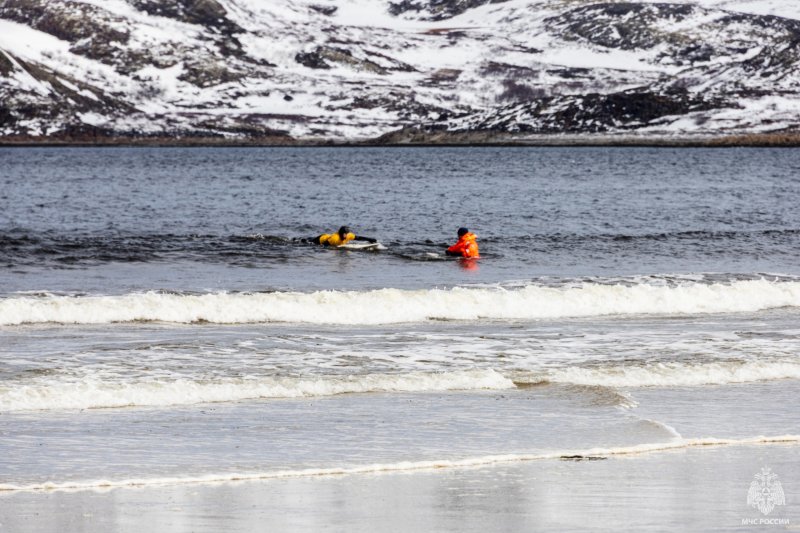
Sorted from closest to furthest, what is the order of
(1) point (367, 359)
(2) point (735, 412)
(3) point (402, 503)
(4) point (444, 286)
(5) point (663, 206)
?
(3) point (402, 503), (2) point (735, 412), (1) point (367, 359), (4) point (444, 286), (5) point (663, 206)

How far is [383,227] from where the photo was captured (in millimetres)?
64062

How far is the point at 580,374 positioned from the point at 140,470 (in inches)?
341

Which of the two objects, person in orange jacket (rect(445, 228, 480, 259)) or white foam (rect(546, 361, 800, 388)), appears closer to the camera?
white foam (rect(546, 361, 800, 388))

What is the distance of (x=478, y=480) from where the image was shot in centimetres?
1312

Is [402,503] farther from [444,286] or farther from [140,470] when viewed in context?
[444,286]

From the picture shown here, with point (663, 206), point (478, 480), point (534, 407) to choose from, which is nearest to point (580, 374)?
point (534, 407)

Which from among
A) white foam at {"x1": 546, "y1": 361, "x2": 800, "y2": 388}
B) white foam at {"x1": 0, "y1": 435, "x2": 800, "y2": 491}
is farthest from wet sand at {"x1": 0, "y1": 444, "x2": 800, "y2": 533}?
white foam at {"x1": 546, "y1": 361, "x2": 800, "y2": 388}

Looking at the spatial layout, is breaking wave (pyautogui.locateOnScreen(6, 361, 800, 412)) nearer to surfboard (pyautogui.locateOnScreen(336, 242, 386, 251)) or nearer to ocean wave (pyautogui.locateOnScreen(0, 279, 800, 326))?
ocean wave (pyautogui.locateOnScreen(0, 279, 800, 326))

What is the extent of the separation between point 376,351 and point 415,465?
28.0 ft

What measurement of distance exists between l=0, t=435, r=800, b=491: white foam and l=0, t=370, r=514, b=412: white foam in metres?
4.41

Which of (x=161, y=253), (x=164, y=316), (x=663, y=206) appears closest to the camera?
(x=164, y=316)
